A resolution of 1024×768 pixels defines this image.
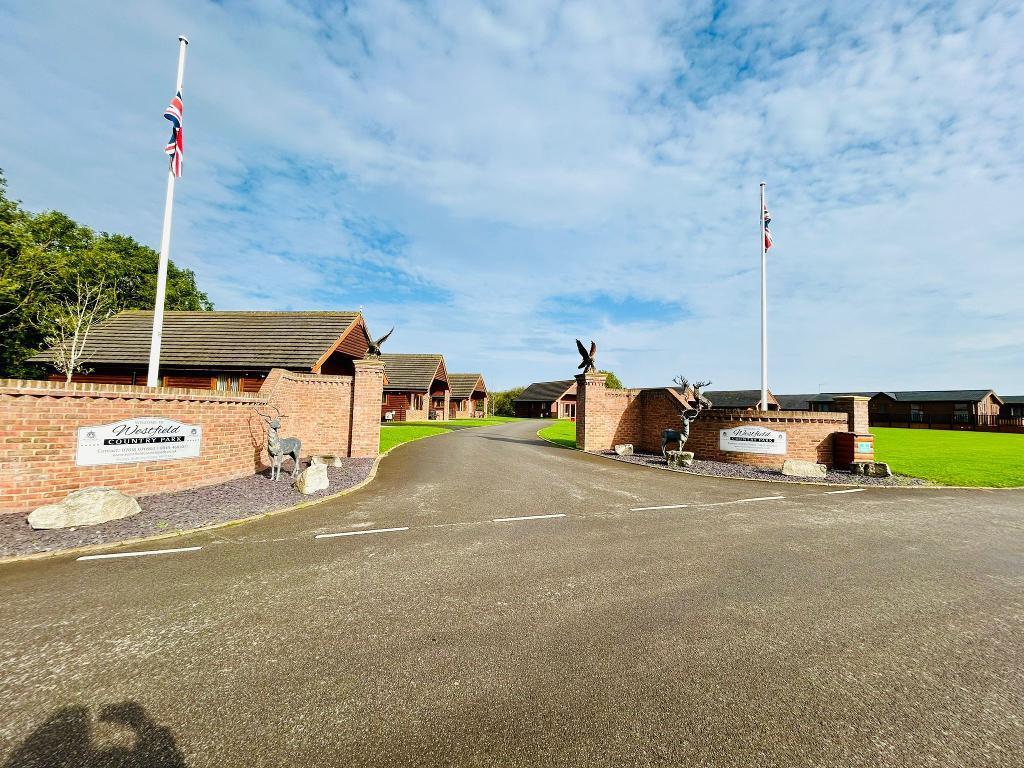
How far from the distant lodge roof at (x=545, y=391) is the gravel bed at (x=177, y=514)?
5107 centimetres

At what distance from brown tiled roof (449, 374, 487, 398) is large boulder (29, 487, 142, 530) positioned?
43859 millimetres

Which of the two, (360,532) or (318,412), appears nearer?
(360,532)

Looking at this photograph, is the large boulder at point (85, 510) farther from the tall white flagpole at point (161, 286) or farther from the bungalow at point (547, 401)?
the bungalow at point (547, 401)

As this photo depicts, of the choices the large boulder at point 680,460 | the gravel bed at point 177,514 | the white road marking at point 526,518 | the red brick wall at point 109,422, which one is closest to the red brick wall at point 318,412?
the red brick wall at point 109,422

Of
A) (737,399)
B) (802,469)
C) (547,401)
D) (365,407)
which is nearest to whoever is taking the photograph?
(802,469)

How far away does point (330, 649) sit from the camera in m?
3.36

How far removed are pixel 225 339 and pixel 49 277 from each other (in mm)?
13797

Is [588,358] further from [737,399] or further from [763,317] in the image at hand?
[737,399]

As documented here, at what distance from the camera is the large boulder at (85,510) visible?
593cm

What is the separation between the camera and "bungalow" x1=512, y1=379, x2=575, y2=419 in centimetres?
5926

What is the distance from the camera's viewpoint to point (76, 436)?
22.8 ft

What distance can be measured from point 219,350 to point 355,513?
17.2 metres

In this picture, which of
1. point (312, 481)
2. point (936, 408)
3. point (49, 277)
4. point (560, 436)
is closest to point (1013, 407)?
point (936, 408)

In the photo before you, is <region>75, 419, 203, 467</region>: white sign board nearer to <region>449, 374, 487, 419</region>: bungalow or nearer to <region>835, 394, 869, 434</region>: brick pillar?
<region>835, 394, 869, 434</region>: brick pillar
